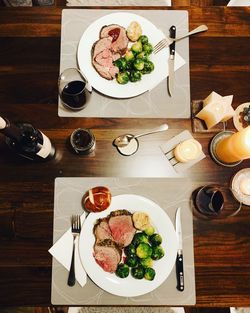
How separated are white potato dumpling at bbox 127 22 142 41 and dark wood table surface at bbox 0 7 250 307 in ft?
0.91

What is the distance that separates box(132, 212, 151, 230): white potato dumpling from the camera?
1.37 m

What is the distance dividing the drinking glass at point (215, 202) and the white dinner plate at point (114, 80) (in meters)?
0.51

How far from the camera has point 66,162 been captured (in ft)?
4.88

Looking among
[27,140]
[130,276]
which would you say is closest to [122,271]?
[130,276]

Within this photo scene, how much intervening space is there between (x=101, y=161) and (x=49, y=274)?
510 millimetres

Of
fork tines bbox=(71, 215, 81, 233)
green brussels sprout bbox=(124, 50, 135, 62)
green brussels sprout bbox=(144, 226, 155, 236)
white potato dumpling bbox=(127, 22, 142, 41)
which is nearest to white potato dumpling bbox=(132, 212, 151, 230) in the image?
Result: green brussels sprout bbox=(144, 226, 155, 236)

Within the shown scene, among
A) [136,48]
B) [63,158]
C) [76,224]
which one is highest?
[136,48]

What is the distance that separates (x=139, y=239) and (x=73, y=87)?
2.22 feet

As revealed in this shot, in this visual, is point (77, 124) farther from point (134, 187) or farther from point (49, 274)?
point (49, 274)

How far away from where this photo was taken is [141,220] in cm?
138

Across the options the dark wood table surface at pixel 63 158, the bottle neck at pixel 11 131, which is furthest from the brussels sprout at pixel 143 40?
the bottle neck at pixel 11 131

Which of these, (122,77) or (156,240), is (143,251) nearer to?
(156,240)

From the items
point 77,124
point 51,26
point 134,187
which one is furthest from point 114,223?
point 51,26

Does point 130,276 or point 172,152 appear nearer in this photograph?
point 130,276
